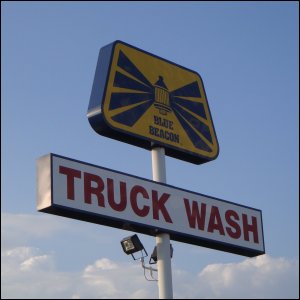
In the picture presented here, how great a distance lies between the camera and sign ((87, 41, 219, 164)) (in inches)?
573

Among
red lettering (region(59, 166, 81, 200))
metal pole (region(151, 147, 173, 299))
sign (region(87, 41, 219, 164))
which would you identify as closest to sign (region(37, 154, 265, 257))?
red lettering (region(59, 166, 81, 200))

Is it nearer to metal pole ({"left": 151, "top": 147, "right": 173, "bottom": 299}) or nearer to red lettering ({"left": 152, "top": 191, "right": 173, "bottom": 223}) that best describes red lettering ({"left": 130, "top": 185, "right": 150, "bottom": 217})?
red lettering ({"left": 152, "top": 191, "right": 173, "bottom": 223})

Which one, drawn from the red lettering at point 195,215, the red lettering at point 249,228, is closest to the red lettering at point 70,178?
the red lettering at point 195,215

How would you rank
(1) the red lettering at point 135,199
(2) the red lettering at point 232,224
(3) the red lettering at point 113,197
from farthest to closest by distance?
(2) the red lettering at point 232,224
(1) the red lettering at point 135,199
(3) the red lettering at point 113,197

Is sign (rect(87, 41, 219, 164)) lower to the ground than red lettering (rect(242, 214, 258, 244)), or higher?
higher

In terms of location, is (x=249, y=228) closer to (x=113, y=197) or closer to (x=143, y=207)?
(x=143, y=207)

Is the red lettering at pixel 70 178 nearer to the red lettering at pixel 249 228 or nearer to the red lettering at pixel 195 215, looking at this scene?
the red lettering at pixel 195 215

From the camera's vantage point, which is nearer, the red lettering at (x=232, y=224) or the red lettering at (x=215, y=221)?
the red lettering at (x=215, y=221)

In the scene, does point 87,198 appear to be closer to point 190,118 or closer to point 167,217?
point 167,217

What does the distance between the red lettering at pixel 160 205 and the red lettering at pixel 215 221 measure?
964 mm

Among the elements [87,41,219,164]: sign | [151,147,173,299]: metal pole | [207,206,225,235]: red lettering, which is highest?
[87,41,219,164]: sign

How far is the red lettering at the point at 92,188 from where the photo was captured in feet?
44.4

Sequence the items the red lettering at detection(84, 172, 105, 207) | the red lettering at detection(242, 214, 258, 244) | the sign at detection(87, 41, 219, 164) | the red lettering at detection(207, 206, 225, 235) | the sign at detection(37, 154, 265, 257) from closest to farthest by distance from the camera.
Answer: the sign at detection(37, 154, 265, 257), the red lettering at detection(84, 172, 105, 207), the sign at detection(87, 41, 219, 164), the red lettering at detection(207, 206, 225, 235), the red lettering at detection(242, 214, 258, 244)

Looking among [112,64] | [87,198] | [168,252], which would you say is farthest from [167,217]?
[112,64]
